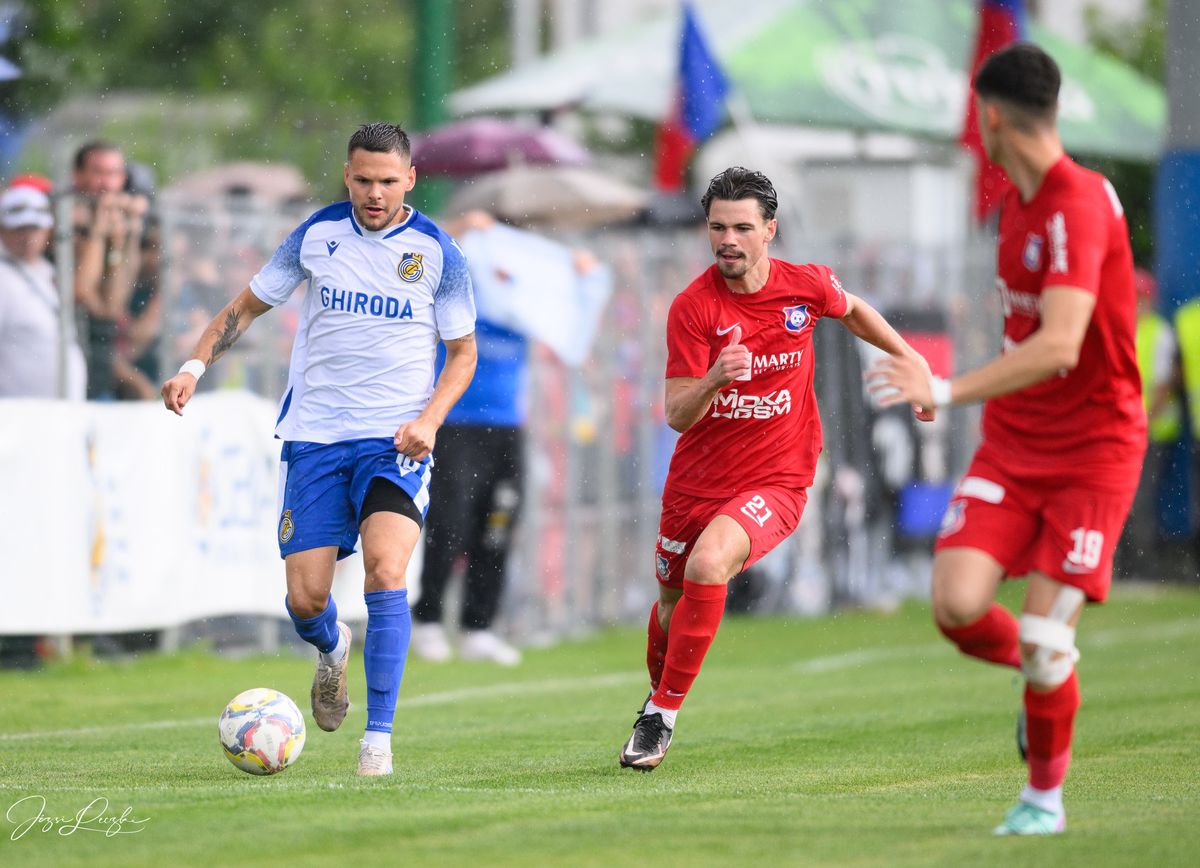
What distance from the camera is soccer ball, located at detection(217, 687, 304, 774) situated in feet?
24.8

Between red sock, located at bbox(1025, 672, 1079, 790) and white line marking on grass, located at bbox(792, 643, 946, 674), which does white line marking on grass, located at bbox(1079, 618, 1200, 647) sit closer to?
white line marking on grass, located at bbox(792, 643, 946, 674)

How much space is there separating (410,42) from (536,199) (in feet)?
120

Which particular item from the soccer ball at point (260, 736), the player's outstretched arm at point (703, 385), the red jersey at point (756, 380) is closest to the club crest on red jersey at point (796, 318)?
the red jersey at point (756, 380)

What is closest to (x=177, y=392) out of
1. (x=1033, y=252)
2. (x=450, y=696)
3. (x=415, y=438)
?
(x=415, y=438)

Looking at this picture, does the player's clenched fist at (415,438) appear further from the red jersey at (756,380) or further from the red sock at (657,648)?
the red sock at (657,648)

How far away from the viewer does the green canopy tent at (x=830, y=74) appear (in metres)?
21.2

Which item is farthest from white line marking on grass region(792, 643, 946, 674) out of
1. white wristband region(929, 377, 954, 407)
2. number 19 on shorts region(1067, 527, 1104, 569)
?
white wristband region(929, 377, 954, 407)

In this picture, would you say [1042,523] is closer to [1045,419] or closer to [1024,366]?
[1045,419]

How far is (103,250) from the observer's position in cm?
1238

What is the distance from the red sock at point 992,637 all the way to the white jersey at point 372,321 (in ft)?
8.40

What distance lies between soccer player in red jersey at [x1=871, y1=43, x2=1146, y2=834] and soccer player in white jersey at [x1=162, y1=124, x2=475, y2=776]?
2395 millimetres

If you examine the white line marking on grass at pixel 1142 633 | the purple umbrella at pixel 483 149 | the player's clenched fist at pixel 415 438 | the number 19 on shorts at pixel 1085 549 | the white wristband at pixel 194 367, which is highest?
the purple umbrella at pixel 483 149

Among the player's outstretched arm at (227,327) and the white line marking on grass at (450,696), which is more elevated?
the player's outstretched arm at (227,327)

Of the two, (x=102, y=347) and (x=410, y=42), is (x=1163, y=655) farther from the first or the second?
(x=410, y=42)
